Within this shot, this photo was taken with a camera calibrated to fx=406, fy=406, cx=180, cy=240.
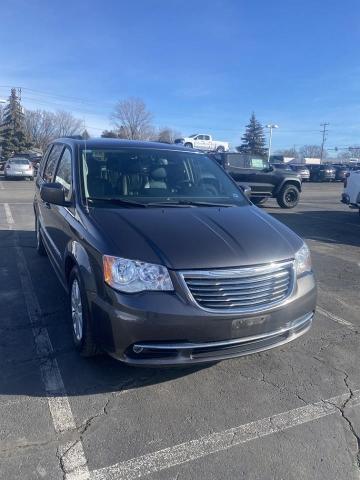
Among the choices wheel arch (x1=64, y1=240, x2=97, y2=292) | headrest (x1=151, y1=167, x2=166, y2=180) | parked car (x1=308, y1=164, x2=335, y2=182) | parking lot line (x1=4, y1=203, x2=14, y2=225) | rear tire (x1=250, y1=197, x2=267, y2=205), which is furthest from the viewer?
parked car (x1=308, y1=164, x2=335, y2=182)

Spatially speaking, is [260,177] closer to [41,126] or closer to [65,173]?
[65,173]

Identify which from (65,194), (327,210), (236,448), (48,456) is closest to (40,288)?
(65,194)

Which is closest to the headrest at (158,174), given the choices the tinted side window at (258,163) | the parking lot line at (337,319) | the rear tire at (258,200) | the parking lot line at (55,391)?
the parking lot line at (55,391)

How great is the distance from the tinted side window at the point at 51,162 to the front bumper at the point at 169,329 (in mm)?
2752

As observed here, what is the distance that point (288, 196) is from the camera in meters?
15.6

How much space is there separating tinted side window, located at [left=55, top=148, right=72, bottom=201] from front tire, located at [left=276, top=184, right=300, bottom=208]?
1174cm

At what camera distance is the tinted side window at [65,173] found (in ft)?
13.4

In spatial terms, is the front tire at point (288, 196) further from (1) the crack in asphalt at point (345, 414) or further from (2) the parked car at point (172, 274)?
(1) the crack in asphalt at point (345, 414)

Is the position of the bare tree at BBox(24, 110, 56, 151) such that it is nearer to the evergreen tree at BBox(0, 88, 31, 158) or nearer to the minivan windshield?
the evergreen tree at BBox(0, 88, 31, 158)

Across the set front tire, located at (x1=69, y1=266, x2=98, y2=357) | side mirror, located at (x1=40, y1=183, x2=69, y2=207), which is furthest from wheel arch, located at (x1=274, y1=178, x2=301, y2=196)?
front tire, located at (x1=69, y1=266, x2=98, y2=357)

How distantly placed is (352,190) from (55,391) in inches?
432

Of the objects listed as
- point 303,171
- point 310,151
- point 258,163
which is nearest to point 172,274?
point 258,163

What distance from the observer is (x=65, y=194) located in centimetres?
410

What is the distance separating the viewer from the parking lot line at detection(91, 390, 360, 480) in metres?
2.32
